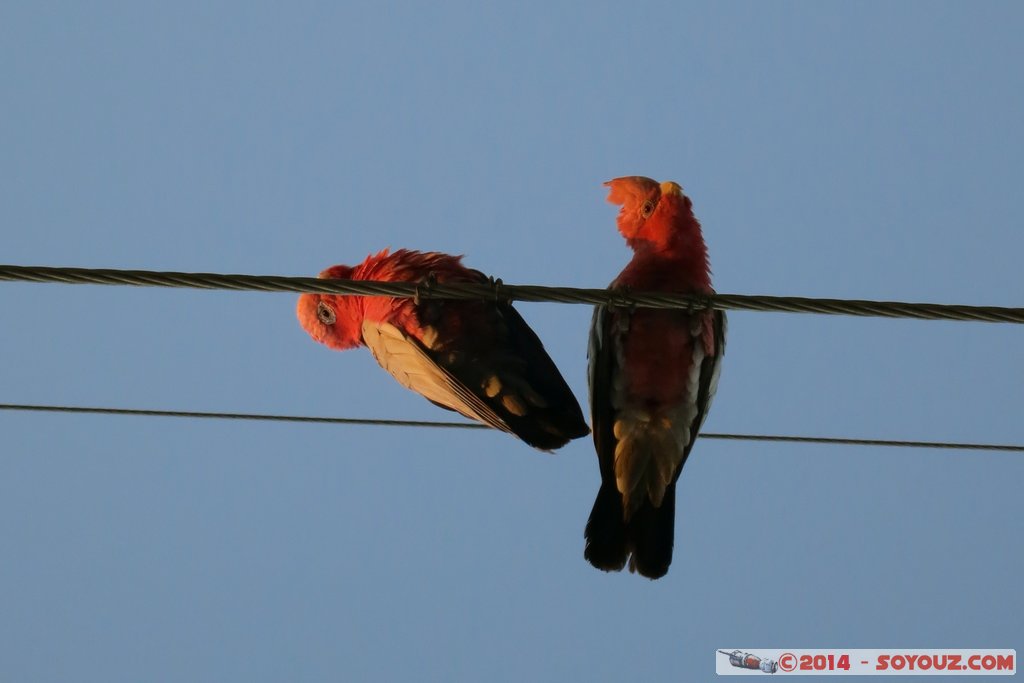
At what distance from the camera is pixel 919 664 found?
1287 centimetres

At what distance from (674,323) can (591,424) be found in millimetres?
549

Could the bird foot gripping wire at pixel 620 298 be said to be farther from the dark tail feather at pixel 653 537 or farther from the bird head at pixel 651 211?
the dark tail feather at pixel 653 537

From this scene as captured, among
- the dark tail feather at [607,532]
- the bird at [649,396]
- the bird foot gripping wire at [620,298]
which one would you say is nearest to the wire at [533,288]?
the bird foot gripping wire at [620,298]

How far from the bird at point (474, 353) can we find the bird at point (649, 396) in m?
0.20

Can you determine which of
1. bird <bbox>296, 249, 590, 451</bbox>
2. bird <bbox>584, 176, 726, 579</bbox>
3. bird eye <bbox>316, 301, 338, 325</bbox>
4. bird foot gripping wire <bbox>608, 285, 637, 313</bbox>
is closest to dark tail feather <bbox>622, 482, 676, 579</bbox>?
bird <bbox>584, 176, 726, 579</bbox>

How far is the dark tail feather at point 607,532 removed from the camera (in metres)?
4.41

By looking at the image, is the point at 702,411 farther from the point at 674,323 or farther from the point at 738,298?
the point at 738,298

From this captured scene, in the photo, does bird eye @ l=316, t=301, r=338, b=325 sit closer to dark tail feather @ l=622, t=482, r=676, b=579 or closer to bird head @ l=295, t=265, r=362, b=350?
bird head @ l=295, t=265, r=362, b=350

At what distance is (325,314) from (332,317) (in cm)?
5

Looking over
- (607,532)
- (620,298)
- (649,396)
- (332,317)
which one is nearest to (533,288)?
(620,298)

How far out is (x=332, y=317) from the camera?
16.3ft

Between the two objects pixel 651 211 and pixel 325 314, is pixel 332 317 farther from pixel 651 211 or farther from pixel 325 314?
pixel 651 211

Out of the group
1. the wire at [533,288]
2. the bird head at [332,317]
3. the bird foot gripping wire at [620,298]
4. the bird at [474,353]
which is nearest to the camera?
Answer: the wire at [533,288]

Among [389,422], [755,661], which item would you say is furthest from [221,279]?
[755,661]
